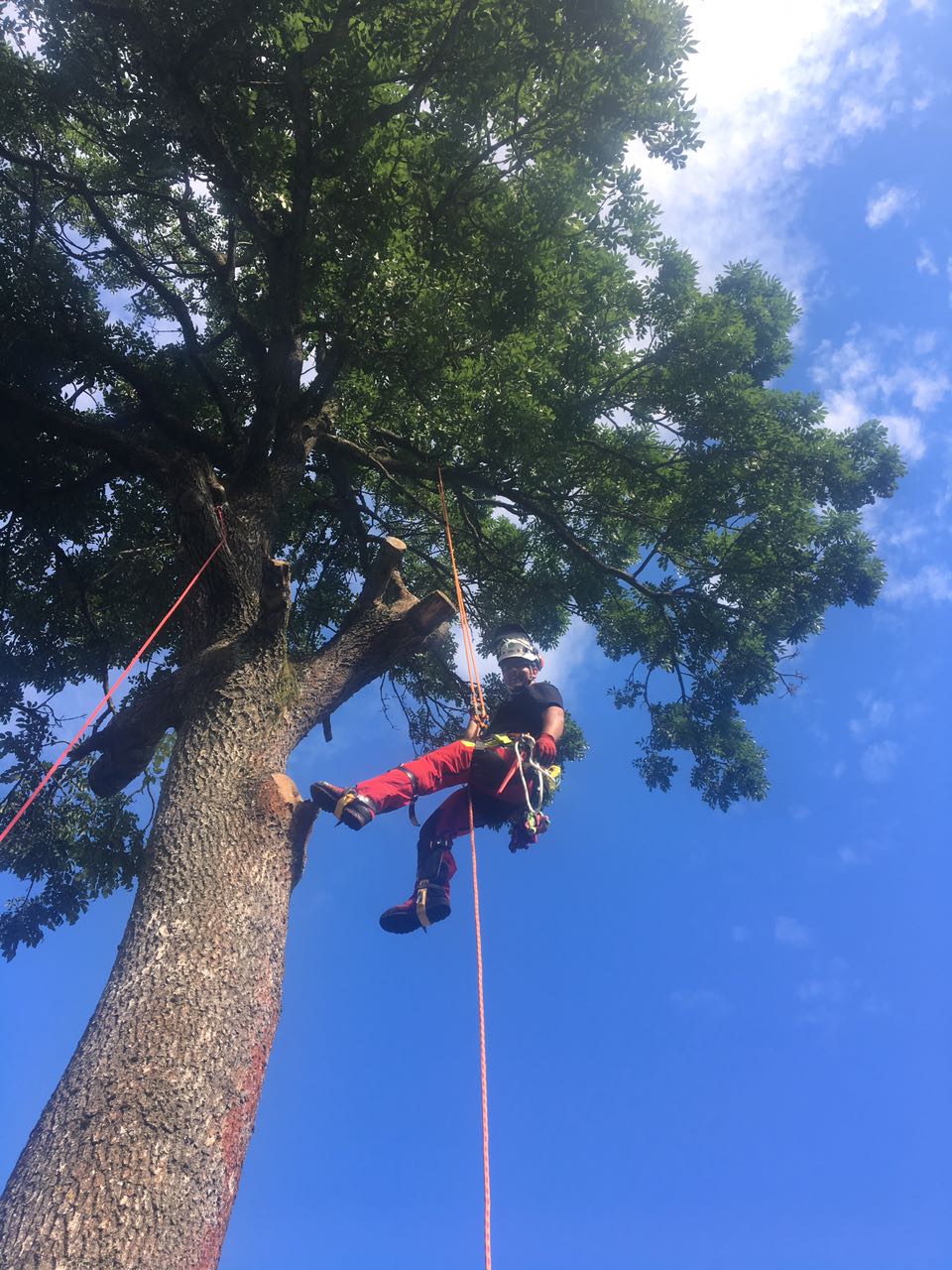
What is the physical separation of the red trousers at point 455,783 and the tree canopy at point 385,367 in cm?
143

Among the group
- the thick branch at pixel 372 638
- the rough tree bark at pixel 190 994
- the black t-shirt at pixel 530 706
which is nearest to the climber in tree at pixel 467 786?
the black t-shirt at pixel 530 706

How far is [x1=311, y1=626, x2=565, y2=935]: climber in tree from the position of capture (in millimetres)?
3754

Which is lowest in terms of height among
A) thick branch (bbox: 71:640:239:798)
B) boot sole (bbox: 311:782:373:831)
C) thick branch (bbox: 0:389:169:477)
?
boot sole (bbox: 311:782:373:831)

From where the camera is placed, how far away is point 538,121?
5480 millimetres

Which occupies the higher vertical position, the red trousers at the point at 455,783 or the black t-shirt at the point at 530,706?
the black t-shirt at the point at 530,706

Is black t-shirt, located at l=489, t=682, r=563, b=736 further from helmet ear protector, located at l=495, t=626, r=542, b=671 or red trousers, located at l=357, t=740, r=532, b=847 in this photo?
red trousers, located at l=357, t=740, r=532, b=847

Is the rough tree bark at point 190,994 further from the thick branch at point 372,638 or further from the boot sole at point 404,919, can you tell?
the boot sole at point 404,919

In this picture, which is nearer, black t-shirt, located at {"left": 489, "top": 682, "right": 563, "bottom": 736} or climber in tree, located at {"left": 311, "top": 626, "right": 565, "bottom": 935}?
climber in tree, located at {"left": 311, "top": 626, "right": 565, "bottom": 935}

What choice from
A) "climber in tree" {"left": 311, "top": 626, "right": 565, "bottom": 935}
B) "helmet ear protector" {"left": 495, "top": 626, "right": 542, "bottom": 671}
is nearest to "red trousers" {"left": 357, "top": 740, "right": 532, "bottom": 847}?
"climber in tree" {"left": 311, "top": 626, "right": 565, "bottom": 935}

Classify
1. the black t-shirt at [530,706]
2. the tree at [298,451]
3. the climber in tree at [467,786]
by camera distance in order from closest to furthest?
the tree at [298,451] → the climber in tree at [467,786] → the black t-shirt at [530,706]

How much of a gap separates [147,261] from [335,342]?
143 inches

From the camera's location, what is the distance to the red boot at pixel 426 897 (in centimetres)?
393

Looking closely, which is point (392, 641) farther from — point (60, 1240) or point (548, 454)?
point (60, 1240)

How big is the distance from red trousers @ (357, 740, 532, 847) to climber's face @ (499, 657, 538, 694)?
0.92 meters
